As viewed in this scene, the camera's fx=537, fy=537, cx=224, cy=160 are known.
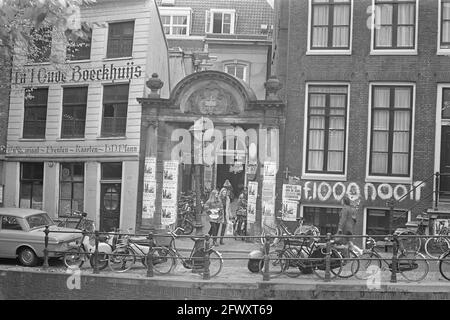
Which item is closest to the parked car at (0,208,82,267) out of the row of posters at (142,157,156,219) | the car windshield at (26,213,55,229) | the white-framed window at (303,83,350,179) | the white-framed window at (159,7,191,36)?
the car windshield at (26,213,55,229)

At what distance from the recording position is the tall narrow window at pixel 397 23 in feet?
50.0

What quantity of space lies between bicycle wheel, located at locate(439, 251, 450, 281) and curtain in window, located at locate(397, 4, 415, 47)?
7134mm

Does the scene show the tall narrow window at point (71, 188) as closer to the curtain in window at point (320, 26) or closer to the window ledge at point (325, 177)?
the window ledge at point (325, 177)

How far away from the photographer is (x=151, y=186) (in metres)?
15.8

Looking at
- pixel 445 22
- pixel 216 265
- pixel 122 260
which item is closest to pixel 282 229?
pixel 216 265

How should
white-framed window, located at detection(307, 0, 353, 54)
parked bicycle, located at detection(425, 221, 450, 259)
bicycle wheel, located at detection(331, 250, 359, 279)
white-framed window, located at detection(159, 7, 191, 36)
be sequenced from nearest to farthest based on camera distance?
bicycle wheel, located at detection(331, 250, 359, 279), parked bicycle, located at detection(425, 221, 450, 259), white-framed window, located at detection(307, 0, 353, 54), white-framed window, located at detection(159, 7, 191, 36)

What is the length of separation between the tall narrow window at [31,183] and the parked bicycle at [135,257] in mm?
5555

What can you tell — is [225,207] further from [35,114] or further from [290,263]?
[35,114]

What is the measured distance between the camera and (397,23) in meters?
15.3

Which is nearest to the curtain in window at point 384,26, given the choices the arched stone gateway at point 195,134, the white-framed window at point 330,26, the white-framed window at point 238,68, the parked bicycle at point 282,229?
the white-framed window at point 330,26

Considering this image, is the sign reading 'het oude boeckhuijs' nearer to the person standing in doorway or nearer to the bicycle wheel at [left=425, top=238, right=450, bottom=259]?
the person standing in doorway

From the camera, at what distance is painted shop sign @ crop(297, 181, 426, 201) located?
49.1 feet

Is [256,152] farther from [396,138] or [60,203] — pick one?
[60,203]

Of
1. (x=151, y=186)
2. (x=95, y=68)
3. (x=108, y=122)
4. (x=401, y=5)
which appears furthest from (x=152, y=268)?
(x=401, y=5)
